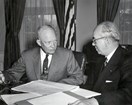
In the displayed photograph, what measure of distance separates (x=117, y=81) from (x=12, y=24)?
15.6ft

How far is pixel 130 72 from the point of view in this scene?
1.64 metres

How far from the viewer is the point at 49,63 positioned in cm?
263

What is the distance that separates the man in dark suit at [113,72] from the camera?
1.54 m

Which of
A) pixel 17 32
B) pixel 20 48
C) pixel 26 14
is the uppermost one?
pixel 26 14

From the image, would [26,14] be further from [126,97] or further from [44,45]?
[126,97]

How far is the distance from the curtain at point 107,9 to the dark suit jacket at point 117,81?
3.96m

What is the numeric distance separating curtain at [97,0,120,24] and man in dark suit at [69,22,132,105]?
3.86 metres

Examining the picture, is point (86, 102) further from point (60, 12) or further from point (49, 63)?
point (60, 12)

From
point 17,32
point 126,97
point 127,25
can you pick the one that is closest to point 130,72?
point 126,97

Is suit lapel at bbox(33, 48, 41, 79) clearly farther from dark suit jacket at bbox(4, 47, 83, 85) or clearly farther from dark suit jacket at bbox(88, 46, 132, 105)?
dark suit jacket at bbox(88, 46, 132, 105)

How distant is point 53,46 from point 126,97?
1.19 meters


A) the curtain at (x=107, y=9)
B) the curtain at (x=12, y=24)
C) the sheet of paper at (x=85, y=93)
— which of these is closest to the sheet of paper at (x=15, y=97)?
the sheet of paper at (x=85, y=93)

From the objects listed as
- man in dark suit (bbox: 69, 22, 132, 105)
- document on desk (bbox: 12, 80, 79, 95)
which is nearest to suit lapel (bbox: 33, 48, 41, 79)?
document on desk (bbox: 12, 80, 79, 95)

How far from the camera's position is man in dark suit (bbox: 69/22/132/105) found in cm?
154
